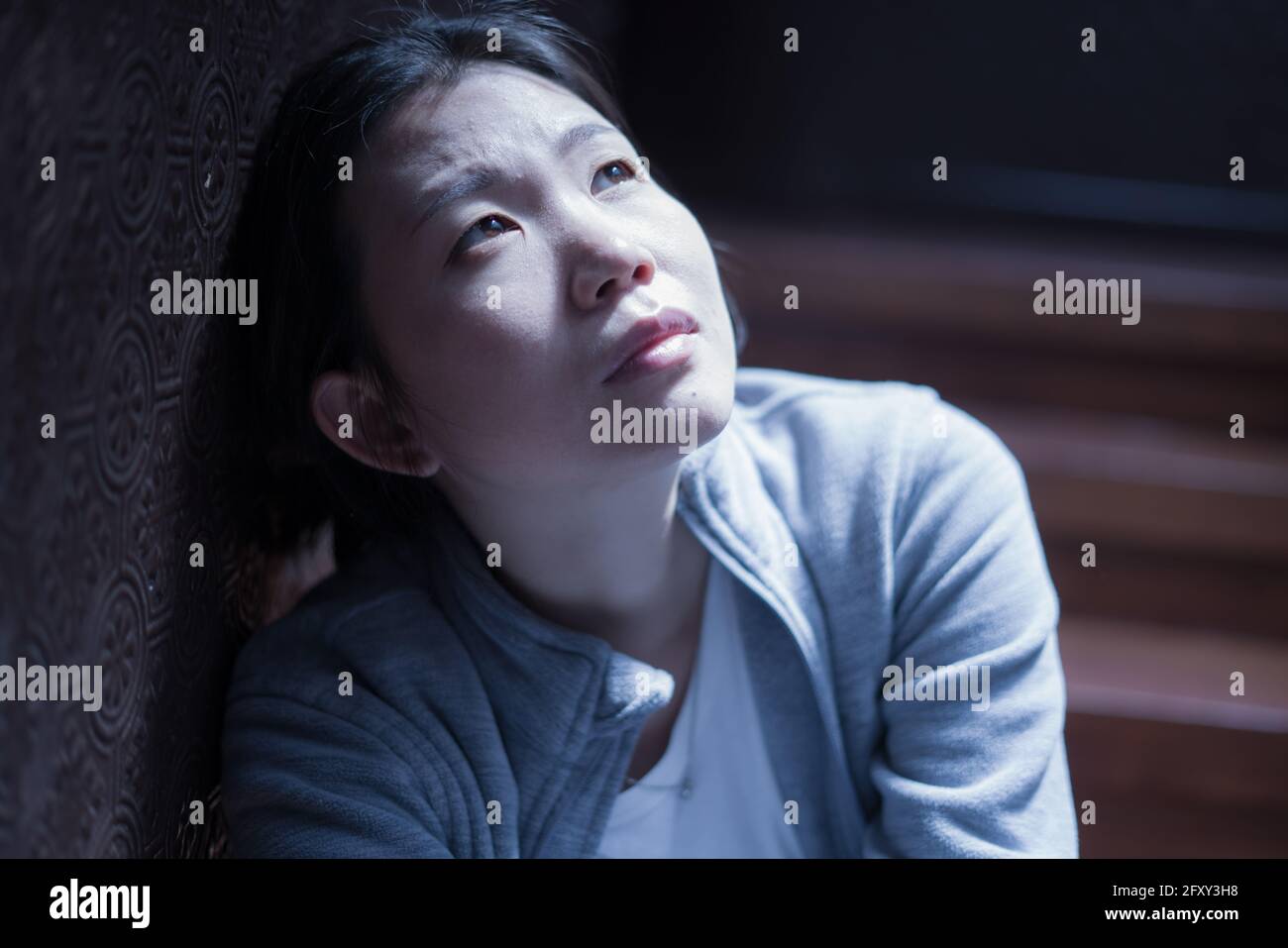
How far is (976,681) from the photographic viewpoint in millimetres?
778

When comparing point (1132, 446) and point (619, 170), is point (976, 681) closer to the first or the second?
point (619, 170)

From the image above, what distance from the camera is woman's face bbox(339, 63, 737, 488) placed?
27.7 inches

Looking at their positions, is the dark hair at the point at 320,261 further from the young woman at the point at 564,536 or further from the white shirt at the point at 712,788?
the white shirt at the point at 712,788

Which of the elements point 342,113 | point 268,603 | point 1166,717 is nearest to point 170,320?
point 342,113

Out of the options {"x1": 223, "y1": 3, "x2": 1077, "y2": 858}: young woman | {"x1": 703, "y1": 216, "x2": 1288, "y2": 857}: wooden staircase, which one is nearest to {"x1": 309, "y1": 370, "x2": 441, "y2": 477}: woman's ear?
{"x1": 223, "y1": 3, "x2": 1077, "y2": 858}: young woman

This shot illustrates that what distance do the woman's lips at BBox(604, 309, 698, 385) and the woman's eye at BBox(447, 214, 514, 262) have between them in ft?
0.35

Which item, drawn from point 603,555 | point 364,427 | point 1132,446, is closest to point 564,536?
point 603,555

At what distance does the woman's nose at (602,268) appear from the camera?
0.70 meters

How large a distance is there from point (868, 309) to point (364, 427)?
3.57 feet

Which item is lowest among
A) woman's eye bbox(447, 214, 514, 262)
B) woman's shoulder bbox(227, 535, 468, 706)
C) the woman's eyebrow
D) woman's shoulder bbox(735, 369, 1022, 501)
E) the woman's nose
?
woman's shoulder bbox(227, 535, 468, 706)

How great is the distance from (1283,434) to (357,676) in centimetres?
127

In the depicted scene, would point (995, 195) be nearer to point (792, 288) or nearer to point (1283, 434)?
point (792, 288)

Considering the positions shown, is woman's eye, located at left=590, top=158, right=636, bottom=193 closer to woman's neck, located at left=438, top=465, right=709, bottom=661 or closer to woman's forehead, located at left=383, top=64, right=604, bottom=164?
woman's forehead, located at left=383, top=64, right=604, bottom=164
